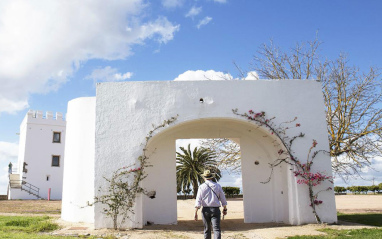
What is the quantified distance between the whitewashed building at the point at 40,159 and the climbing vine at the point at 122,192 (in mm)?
24359

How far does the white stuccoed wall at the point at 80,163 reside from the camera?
417 inches

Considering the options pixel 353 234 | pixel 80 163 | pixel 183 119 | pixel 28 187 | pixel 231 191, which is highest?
pixel 183 119

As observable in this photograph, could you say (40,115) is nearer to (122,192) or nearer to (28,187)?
(28,187)

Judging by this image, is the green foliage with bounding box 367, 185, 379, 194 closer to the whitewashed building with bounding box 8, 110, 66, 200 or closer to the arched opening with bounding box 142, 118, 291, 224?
the arched opening with bounding box 142, 118, 291, 224

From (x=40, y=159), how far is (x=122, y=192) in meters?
25.8

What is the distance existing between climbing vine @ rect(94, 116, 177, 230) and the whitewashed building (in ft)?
79.9

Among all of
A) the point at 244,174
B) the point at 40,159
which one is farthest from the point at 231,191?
the point at 244,174

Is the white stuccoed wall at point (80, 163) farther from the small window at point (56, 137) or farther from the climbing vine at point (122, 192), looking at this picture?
the small window at point (56, 137)

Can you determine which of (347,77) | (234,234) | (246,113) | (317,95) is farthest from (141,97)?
(347,77)

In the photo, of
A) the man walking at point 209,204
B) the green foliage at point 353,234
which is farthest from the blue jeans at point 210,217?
the green foliage at point 353,234

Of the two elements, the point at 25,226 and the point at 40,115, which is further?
the point at 40,115

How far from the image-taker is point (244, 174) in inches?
424

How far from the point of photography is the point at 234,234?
8.25m

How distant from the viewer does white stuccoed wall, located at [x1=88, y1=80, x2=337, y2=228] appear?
9.27 m
